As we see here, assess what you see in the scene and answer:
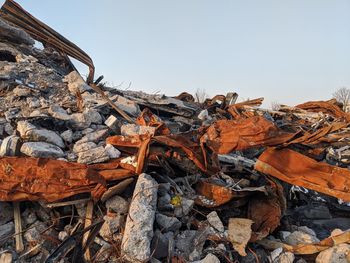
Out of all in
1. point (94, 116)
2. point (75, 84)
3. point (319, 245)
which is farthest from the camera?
point (75, 84)

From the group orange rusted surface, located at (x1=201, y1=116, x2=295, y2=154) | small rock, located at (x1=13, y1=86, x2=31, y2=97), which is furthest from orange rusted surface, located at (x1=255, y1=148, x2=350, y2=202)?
small rock, located at (x1=13, y1=86, x2=31, y2=97)

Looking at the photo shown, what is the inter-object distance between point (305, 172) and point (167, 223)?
155cm

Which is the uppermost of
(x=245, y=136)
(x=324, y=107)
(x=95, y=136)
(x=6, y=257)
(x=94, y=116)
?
(x=324, y=107)

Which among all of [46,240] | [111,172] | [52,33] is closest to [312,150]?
[111,172]

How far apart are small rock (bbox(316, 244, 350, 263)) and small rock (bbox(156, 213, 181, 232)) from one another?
1442 mm

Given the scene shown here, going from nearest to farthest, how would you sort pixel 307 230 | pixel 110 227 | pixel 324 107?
pixel 110 227
pixel 307 230
pixel 324 107

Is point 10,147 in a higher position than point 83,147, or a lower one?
lower

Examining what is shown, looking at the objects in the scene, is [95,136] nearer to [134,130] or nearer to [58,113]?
[134,130]

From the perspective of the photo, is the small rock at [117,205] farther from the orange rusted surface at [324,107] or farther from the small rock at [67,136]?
the orange rusted surface at [324,107]

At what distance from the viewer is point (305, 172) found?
3.58m

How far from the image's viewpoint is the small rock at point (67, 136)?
4180mm

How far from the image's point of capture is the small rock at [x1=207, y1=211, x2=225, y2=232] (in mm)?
3470

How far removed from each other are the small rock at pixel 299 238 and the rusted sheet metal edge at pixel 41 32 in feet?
14.9

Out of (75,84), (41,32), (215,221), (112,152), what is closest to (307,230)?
(215,221)
